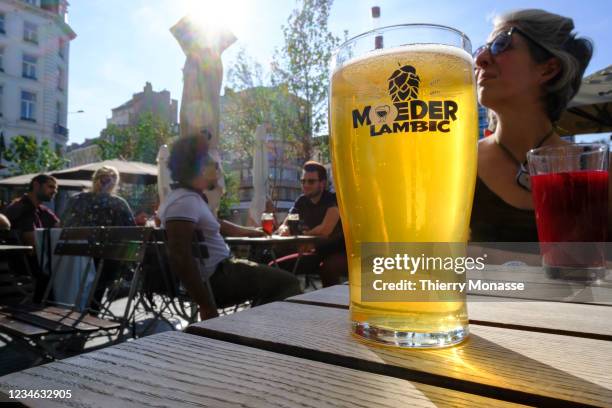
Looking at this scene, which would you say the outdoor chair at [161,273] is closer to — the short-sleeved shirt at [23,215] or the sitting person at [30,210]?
the sitting person at [30,210]

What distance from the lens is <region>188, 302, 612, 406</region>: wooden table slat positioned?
329mm

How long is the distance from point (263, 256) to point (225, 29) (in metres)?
3.08

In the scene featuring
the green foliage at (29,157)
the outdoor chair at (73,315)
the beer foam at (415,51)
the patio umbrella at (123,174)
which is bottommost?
the outdoor chair at (73,315)

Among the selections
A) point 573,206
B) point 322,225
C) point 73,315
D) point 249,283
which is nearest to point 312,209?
point 322,225

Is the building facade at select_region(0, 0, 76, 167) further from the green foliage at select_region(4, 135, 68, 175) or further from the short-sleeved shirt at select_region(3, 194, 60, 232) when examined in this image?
the short-sleeved shirt at select_region(3, 194, 60, 232)

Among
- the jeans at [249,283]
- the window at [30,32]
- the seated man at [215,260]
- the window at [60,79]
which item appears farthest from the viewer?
the window at [60,79]

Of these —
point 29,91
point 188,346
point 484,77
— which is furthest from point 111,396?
point 29,91

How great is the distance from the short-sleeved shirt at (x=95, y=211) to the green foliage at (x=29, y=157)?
13793mm

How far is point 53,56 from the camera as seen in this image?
2650 centimetres

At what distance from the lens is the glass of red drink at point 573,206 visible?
934mm

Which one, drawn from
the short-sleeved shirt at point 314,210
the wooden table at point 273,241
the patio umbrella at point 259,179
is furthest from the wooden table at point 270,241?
the patio umbrella at point 259,179

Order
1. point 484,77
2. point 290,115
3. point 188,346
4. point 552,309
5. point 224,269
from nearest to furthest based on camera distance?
point 188,346
point 552,309
point 484,77
point 224,269
point 290,115

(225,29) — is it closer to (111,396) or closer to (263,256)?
(263,256)

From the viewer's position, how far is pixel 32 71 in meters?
25.9
